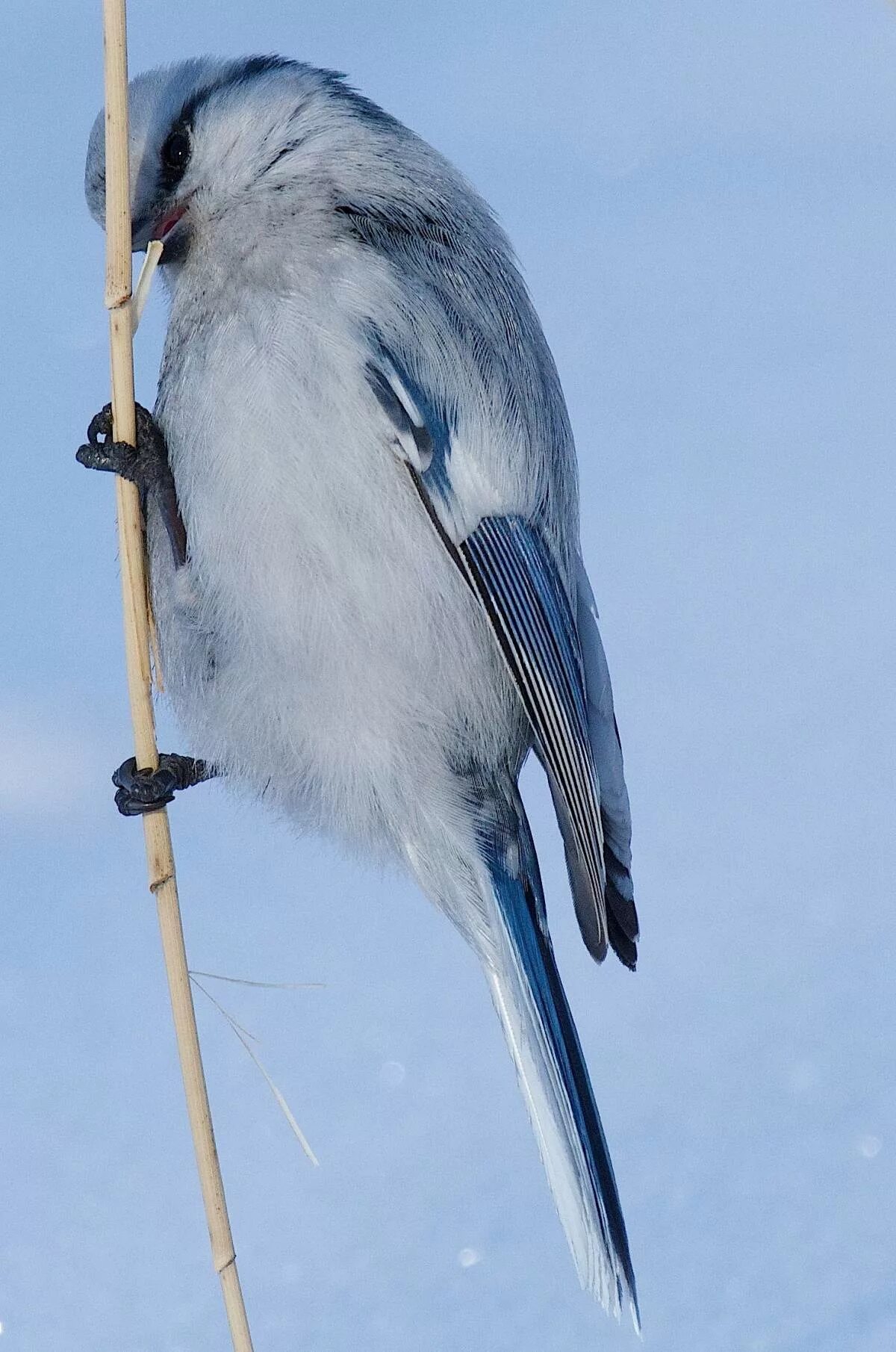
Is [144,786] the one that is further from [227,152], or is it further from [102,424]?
[227,152]

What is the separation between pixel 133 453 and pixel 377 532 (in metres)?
0.17

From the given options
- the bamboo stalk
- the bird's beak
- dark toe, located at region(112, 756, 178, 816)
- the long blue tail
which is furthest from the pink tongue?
the long blue tail

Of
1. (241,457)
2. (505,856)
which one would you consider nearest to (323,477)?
(241,457)

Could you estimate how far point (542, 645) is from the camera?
3.07 ft

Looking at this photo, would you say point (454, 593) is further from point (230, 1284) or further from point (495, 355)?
point (230, 1284)

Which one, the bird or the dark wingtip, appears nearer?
the bird

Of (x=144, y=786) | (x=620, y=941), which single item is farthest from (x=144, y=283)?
(x=620, y=941)

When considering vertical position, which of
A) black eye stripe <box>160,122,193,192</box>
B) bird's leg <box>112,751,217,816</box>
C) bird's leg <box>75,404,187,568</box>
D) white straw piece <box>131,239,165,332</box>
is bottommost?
bird's leg <box>112,751,217,816</box>

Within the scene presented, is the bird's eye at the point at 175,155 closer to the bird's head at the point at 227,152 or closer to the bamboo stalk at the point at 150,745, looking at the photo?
the bird's head at the point at 227,152

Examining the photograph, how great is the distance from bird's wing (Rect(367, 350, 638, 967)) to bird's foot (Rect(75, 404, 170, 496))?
16 cm

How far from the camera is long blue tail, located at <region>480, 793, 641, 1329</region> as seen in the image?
0.88 m

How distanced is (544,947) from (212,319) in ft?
1.57

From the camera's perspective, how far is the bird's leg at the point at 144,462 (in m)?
0.92

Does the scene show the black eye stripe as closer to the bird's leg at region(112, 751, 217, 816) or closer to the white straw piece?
the white straw piece
